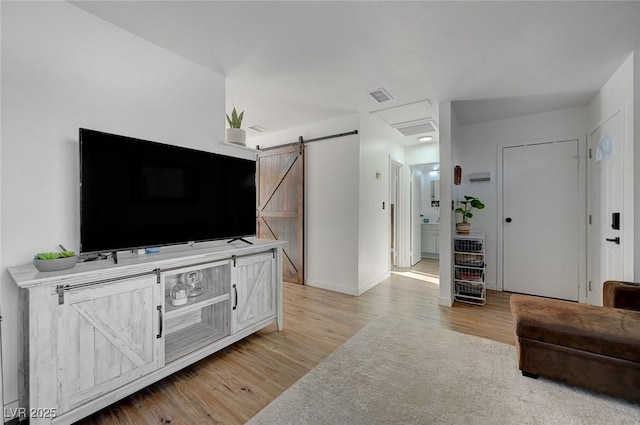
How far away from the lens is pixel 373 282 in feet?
13.6

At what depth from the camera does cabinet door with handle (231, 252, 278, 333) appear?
2229 millimetres

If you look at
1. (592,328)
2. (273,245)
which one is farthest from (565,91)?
(273,245)

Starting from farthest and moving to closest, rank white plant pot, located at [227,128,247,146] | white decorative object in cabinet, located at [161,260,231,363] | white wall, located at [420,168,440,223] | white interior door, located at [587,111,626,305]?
white wall, located at [420,168,440,223], white plant pot, located at [227,128,247,146], white interior door, located at [587,111,626,305], white decorative object in cabinet, located at [161,260,231,363]

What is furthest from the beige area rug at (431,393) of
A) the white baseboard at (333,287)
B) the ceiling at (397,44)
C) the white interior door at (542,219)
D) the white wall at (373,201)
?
the ceiling at (397,44)

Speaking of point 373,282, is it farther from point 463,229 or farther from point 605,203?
point 605,203

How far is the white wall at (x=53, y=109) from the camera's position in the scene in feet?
4.94

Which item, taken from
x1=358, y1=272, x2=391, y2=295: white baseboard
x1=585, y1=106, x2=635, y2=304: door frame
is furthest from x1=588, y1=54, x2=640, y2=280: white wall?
x1=358, y1=272, x2=391, y2=295: white baseboard

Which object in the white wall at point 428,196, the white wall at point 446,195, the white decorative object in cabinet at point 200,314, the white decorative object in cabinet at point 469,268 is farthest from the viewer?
the white wall at point 428,196

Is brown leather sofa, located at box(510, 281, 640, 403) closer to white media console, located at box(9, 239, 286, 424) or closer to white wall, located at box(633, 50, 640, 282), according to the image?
white wall, located at box(633, 50, 640, 282)

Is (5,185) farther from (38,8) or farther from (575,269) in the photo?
(575,269)

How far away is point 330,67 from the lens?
8.20 ft

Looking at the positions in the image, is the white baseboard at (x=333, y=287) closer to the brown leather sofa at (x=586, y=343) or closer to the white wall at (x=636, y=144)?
the brown leather sofa at (x=586, y=343)

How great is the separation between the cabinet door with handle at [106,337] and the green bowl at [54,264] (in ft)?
0.51

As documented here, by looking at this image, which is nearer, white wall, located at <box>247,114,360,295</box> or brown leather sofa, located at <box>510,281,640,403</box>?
brown leather sofa, located at <box>510,281,640,403</box>
